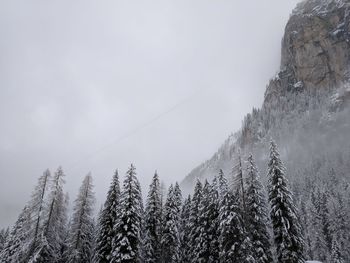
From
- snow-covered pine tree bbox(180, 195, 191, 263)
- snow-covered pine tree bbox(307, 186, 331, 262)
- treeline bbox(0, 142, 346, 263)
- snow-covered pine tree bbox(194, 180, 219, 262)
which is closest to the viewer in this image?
treeline bbox(0, 142, 346, 263)

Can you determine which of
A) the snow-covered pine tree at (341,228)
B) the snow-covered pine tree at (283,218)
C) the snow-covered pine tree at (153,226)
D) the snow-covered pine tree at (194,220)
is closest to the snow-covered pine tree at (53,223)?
the snow-covered pine tree at (153,226)

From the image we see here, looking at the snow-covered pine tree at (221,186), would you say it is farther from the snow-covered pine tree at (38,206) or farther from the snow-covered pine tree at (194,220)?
the snow-covered pine tree at (38,206)

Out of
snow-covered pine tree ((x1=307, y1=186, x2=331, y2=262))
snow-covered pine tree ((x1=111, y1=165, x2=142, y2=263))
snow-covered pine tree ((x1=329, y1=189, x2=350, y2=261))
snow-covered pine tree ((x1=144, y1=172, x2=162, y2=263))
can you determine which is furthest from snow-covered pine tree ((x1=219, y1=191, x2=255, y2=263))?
snow-covered pine tree ((x1=307, y1=186, x2=331, y2=262))

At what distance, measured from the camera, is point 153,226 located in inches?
1959

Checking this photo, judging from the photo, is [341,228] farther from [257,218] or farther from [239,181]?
[239,181]

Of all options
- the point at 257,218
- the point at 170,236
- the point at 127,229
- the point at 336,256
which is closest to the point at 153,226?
the point at 170,236

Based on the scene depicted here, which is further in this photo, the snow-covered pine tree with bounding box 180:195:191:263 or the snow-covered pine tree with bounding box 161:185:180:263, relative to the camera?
the snow-covered pine tree with bounding box 180:195:191:263

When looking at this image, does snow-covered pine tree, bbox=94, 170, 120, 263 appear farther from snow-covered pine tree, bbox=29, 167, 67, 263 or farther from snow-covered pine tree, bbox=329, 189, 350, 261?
snow-covered pine tree, bbox=329, 189, 350, 261

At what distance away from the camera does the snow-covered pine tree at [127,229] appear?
3900cm

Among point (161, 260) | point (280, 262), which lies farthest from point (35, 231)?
point (280, 262)

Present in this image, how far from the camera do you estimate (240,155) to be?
42.0 m

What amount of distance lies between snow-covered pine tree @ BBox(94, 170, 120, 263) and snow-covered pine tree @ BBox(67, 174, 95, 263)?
6.84 feet

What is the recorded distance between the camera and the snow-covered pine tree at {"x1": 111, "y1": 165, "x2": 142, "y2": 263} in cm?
3900

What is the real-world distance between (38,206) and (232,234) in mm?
24228
